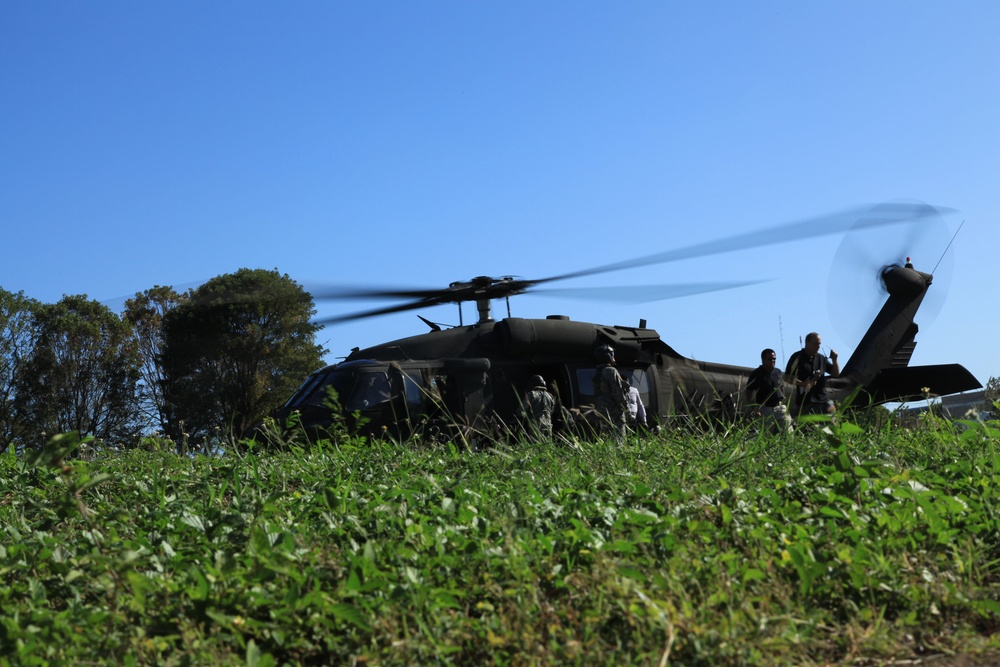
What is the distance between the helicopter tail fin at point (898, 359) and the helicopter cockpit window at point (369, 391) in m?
7.69

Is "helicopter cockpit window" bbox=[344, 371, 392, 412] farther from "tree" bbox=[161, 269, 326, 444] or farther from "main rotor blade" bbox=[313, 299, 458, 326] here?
"tree" bbox=[161, 269, 326, 444]

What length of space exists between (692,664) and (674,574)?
543mm

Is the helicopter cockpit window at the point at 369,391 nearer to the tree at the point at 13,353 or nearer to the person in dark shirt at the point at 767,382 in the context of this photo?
the person in dark shirt at the point at 767,382

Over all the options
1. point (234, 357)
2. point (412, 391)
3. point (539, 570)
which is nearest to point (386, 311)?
point (412, 391)

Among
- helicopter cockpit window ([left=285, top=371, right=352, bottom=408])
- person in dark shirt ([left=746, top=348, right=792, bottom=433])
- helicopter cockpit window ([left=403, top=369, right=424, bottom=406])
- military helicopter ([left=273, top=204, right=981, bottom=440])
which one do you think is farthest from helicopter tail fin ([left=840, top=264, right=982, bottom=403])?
helicopter cockpit window ([left=285, top=371, right=352, bottom=408])

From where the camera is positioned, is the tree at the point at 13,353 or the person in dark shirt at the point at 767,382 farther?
the tree at the point at 13,353

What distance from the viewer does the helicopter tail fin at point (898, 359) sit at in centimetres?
1482

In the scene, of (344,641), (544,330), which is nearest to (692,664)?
(344,641)

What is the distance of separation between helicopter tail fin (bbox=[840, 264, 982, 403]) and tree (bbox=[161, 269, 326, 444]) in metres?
18.1

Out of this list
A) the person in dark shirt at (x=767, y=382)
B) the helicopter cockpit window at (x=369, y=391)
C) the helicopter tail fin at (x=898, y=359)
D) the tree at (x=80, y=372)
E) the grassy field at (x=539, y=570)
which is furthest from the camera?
the tree at (x=80, y=372)

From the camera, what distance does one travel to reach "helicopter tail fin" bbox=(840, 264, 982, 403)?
48.6ft

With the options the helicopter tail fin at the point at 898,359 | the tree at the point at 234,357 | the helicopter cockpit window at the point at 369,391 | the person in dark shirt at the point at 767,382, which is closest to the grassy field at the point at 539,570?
the person in dark shirt at the point at 767,382

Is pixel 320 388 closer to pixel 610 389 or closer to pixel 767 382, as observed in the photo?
pixel 610 389

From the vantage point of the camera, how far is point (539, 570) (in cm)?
374
